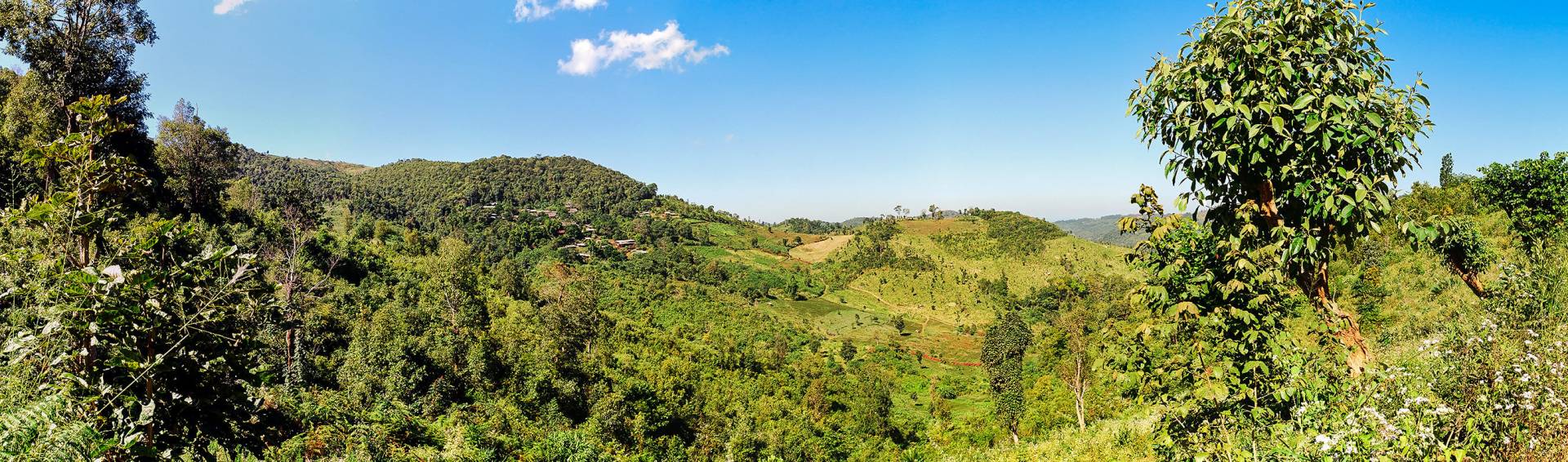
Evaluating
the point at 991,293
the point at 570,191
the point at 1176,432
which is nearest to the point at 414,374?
the point at 1176,432

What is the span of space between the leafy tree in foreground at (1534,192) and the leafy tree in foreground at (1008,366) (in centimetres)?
2799

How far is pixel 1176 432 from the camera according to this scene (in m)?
4.50

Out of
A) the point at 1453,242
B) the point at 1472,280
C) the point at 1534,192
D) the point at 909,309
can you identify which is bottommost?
the point at 909,309

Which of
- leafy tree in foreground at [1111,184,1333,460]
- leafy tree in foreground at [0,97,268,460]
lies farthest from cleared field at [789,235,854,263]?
leafy tree in foreground at [0,97,268,460]

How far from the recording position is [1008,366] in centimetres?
6369

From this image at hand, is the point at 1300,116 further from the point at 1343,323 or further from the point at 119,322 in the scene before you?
the point at 119,322

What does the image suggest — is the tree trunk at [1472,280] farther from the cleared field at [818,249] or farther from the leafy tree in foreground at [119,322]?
the cleared field at [818,249]

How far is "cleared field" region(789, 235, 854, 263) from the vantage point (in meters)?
153

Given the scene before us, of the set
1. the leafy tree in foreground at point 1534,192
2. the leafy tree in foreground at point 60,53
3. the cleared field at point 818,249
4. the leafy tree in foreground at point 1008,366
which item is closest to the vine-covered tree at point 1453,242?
the leafy tree in foreground at point 60,53

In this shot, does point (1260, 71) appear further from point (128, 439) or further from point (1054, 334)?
point (1054, 334)

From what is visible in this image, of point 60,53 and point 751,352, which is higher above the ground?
point 60,53

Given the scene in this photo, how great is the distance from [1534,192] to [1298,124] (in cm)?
4489

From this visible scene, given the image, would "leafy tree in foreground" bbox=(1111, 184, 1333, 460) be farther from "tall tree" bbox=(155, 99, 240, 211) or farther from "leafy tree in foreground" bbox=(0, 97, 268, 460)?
"tall tree" bbox=(155, 99, 240, 211)

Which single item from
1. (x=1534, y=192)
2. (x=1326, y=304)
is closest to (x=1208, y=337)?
(x=1326, y=304)
